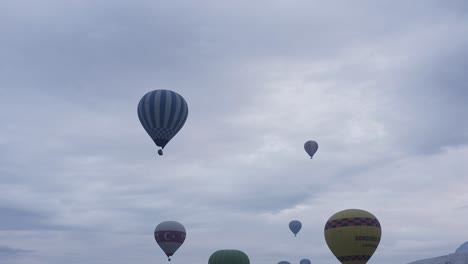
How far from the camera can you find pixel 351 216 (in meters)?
49.2

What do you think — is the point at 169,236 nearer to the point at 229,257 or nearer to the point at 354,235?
the point at 229,257

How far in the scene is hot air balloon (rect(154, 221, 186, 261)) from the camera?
73.4 m

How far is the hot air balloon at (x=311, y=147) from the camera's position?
82.6m

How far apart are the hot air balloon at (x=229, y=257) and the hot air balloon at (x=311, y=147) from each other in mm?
22467

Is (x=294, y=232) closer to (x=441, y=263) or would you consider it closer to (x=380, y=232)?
(x=380, y=232)

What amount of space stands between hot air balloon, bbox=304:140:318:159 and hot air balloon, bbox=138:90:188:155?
3007 cm

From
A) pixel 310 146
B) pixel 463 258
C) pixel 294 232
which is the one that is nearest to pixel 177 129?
pixel 310 146

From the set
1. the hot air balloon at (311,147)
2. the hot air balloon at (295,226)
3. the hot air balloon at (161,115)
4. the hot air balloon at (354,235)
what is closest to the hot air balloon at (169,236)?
the hot air balloon at (161,115)

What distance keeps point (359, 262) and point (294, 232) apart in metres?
51.8

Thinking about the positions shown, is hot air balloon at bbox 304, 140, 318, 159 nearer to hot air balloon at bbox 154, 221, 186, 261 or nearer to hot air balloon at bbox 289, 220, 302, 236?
hot air balloon at bbox 154, 221, 186, 261

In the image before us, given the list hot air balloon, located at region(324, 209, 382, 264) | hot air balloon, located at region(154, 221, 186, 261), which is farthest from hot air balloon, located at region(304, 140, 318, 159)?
hot air balloon, located at region(324, 209, 382, 264)

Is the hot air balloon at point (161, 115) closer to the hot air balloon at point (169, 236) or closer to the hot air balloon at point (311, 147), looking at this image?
the hot air balloon at point (169, 236)

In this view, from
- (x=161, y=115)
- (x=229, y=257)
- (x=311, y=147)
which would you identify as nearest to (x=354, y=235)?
(x=229, y=257)

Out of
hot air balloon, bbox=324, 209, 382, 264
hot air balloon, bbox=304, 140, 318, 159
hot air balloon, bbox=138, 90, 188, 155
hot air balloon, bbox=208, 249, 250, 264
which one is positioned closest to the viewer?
hot air balloon, bbox=324, 209, 382, 264
